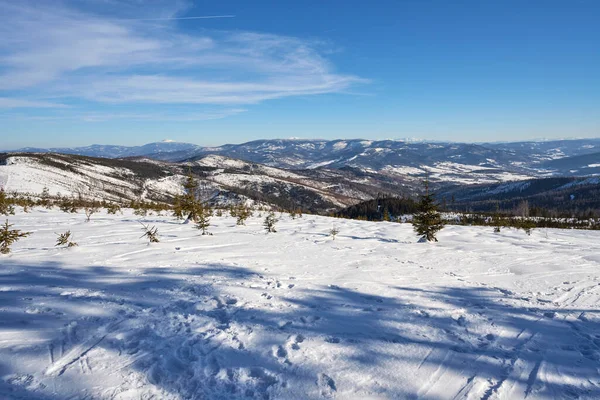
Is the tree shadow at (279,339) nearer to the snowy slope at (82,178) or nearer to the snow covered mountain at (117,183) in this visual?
the snow covered mountain at (117,183)

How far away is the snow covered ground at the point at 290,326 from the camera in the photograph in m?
3.88

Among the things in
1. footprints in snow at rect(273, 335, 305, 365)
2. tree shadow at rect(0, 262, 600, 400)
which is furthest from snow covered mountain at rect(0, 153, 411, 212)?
footprints in snow at rect(273, 335, 305, 365)

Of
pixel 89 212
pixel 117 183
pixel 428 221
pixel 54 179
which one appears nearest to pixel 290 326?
pixel 428 221

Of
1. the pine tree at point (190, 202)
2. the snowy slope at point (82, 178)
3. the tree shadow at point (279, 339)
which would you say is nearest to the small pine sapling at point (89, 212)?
Answer: the pine tree at point (190, 202)

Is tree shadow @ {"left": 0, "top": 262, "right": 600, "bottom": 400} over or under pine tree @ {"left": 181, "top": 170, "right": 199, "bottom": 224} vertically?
under

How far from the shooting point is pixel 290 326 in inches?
208

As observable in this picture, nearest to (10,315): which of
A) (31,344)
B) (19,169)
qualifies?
(31,344)

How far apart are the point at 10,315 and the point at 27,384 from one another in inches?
85.1

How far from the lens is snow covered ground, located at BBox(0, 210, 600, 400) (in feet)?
12.7

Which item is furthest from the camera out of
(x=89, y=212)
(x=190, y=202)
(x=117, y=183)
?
(x=117, y=183)

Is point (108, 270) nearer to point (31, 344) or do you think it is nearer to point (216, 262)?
point (216, 262)

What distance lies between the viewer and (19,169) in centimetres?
10931

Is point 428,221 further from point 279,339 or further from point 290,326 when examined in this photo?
point 279,339

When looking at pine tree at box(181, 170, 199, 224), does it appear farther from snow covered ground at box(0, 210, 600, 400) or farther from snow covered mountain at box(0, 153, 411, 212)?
snow covered mountain at box(0, 153, 411, 212)
